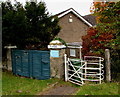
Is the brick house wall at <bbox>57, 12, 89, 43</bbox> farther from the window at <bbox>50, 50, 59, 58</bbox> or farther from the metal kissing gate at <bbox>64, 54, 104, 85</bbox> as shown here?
the metal kissing gate at <bbox>64, 54, 104, 85</bbox>

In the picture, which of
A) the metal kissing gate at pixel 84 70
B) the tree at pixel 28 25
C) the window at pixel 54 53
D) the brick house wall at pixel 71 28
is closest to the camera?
the metal kissing gate at pixel 84 70

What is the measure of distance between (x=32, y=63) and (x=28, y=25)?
2366mm

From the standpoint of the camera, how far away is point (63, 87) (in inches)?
259

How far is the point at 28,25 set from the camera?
28.7 ft

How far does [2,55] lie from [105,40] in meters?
7.22

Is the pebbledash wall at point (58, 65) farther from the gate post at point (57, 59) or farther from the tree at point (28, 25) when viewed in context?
the tree at point (28, 25)

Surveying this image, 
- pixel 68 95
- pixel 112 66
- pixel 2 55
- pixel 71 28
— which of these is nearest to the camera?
pixel 68 95

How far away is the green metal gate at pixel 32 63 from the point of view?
7.71 metres

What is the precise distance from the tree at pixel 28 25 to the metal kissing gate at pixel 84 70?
3.08 metres

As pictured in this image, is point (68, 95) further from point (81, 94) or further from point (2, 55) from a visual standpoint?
point (2, 55)

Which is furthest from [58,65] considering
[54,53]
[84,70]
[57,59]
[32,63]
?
[32,63]

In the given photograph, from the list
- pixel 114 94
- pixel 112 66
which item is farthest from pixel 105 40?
pixel 114 94

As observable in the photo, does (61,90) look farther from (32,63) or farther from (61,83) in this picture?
(32,63)

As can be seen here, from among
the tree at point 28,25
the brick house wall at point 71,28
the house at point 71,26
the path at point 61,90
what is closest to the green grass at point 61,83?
the path at point 61,90
